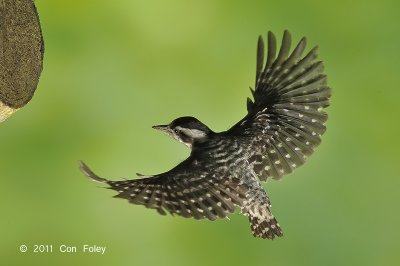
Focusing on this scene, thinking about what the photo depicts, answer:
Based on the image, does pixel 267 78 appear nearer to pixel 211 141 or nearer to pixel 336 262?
pixel 211 141

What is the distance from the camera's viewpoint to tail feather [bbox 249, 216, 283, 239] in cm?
295

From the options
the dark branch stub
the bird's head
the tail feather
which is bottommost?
the tail feather

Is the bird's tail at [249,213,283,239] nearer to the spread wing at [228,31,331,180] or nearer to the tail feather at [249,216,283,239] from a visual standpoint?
the tail feather at [249,216,283,239]

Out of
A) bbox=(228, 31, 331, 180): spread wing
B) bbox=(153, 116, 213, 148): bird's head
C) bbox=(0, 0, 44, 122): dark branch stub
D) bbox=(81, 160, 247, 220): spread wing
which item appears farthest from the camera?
bbox=(228, 31, 331, 180): spread wing

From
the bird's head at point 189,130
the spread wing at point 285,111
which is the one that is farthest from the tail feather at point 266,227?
the bird's head at point 189,130

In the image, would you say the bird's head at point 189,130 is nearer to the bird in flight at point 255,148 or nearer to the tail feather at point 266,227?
the bird in flight at point 255,148

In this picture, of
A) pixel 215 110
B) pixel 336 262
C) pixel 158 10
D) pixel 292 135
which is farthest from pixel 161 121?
pixel 336 262

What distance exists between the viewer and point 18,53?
2.50m

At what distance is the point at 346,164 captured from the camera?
148 inches

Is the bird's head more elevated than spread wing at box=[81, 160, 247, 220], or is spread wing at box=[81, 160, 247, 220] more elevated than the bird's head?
the bird's head

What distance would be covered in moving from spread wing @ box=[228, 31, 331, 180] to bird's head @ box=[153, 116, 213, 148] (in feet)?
0.53

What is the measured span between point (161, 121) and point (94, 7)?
0.73 m

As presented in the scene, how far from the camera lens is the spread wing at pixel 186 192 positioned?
A: 2.60 metres

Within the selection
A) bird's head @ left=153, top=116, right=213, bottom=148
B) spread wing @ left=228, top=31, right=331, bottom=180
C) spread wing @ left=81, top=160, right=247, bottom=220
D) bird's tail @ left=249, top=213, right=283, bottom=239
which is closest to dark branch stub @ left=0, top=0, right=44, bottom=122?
spread wing @ left=81, top=160, right=247, bottom=220
